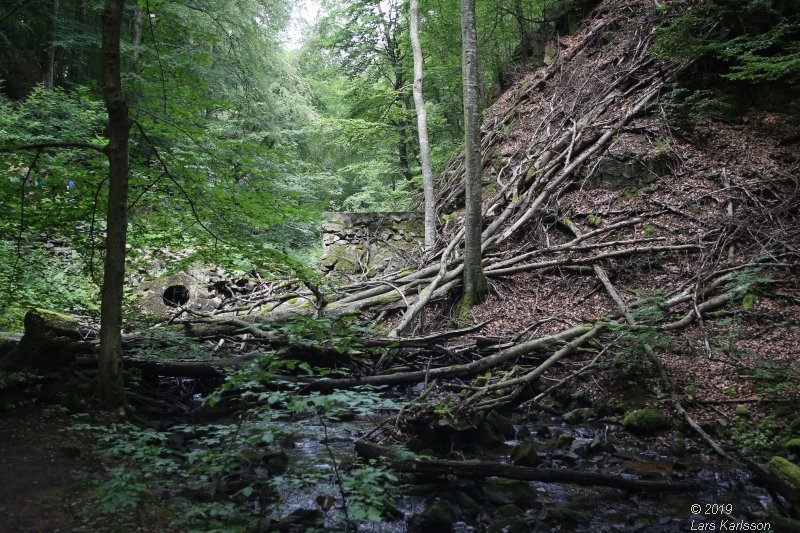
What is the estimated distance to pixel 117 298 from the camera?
4.21 metres

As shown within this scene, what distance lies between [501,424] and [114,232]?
14.5 ft

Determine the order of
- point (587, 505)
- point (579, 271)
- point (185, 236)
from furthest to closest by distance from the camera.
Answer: point (579, 271) → point (185, 236) → point (587, 505)

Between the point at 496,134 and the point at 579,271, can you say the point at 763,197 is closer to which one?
the point at 579,271

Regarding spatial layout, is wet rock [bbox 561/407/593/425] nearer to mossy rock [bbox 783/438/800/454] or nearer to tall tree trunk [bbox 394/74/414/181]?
mossy rock [bbox 783/438/800/454]

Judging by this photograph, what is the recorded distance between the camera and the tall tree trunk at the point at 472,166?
8172 millimetres

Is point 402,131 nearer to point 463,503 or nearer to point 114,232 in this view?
point 114,232

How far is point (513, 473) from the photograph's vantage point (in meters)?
3.80

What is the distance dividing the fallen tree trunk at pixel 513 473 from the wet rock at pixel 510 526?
341mm

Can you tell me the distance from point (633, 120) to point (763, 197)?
11.6 ft

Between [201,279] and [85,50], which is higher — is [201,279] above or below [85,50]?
below

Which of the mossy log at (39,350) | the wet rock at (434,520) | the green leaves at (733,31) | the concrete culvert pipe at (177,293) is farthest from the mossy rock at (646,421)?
the concrete culvert pipe at (177,293)

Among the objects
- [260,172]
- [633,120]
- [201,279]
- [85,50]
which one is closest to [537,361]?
[260,172]

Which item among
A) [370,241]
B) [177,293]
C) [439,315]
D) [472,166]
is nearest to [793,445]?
[439,315]

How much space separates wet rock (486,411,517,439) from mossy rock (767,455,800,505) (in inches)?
92.1
